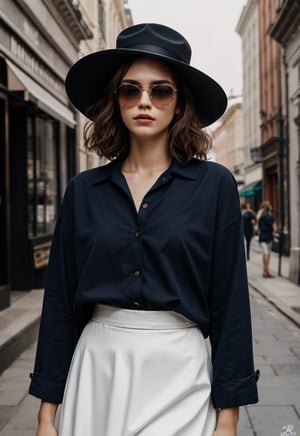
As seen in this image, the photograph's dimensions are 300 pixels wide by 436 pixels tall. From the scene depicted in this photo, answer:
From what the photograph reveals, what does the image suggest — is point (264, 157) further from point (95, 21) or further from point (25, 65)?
point (25, 65)

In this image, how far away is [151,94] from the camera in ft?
6.68

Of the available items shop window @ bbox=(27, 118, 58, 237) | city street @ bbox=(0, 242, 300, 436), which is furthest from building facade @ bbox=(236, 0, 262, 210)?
city street @ bbox=(0, 242, 300, 436)

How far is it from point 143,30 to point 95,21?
68.4 feet

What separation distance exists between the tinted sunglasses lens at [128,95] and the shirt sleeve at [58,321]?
33 centimetres

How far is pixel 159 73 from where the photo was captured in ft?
6.71

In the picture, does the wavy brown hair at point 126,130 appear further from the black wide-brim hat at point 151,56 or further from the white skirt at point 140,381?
the white skirt at point 140,381

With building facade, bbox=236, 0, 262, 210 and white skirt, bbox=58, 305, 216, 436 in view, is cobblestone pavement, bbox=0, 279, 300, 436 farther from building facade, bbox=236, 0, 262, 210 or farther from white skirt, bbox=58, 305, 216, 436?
building facade, bbox=236, 0, 262, 210

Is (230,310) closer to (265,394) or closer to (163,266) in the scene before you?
(163,266)

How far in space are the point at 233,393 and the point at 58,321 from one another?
0.58 m

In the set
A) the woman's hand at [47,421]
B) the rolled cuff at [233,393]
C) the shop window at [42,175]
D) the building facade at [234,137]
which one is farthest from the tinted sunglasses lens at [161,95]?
the building facade at [234,137]

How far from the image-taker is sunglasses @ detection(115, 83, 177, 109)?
2.03m

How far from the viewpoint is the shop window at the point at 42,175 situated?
11.5m

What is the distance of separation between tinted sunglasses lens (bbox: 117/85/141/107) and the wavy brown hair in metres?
0.05

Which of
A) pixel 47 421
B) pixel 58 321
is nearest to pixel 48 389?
pixel 47 421
